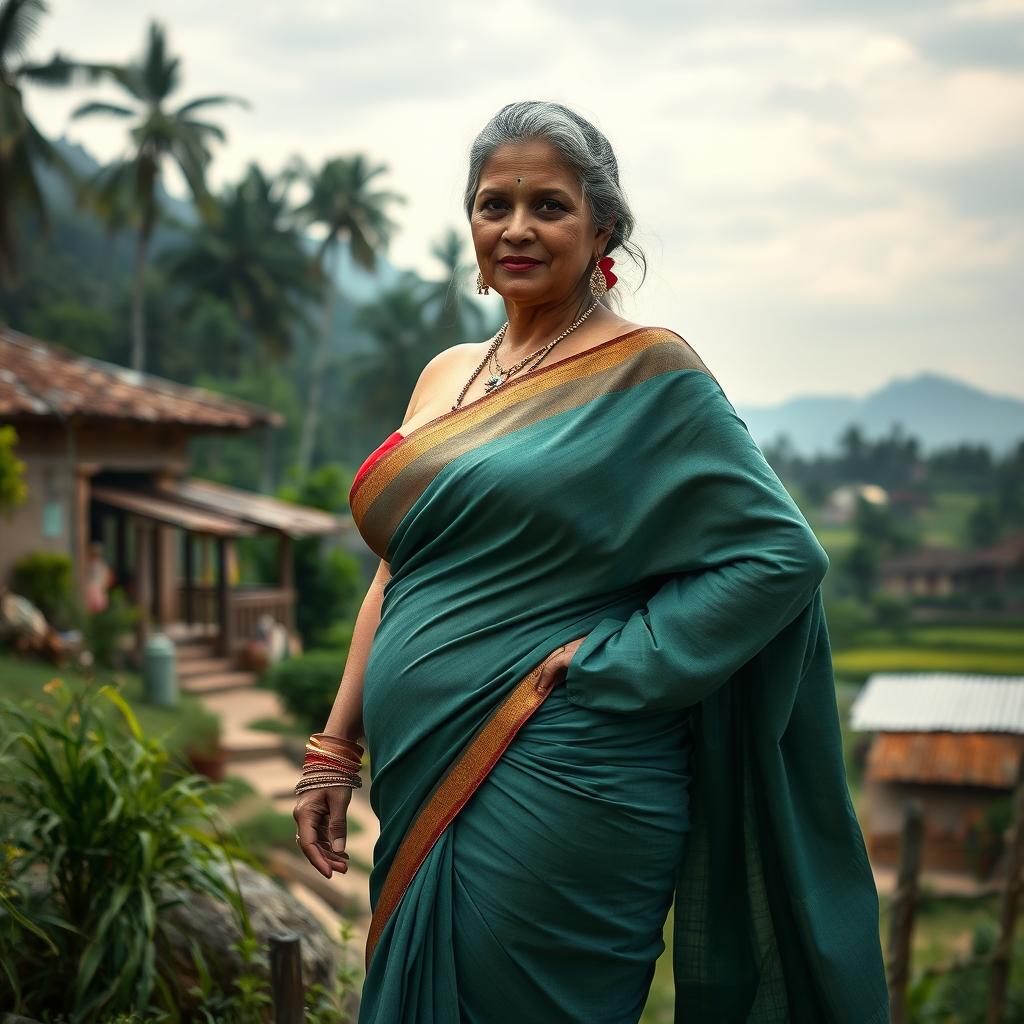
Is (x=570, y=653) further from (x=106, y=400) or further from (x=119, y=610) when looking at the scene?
(x=106, y=400)

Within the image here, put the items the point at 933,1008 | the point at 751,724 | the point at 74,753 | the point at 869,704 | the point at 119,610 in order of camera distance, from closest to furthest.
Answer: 1. the point at 751,724
2. the point at 74,753
3. the point at 933,1008
4. the point at 119,610
5. the point at 869,704

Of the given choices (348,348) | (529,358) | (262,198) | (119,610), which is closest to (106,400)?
(119,610)

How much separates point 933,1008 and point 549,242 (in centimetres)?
641

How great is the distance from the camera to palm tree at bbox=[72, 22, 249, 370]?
28875mm

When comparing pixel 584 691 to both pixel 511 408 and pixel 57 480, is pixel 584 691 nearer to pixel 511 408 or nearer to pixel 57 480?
pixel 511 408

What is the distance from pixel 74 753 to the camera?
109 inches

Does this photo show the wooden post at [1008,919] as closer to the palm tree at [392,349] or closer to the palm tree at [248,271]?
the palm tree at [248,271]

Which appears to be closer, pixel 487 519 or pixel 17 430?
pixel 487 519

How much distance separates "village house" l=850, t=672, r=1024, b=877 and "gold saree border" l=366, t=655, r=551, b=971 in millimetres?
14363

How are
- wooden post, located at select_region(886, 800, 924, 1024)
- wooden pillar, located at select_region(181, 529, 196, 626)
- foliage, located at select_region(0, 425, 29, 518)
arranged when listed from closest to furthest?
wooden post, located at select_region(886, 800, 924, 1024), foliage, located at select_region(0, 425, 29, 518), wooden pillar, located at select_region(181, 529, 196, 626)

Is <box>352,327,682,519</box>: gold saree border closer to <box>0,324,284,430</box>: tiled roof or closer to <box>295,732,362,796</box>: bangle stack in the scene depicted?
<box>295,732,362,796</box>: bangle stack

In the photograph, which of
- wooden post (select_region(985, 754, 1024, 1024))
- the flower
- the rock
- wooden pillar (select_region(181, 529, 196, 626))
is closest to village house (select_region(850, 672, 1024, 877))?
wooden post (select_region(985, 754, 1024, 1024))

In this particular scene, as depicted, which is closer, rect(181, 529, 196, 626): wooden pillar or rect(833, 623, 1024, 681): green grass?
rect(181, 529, 196, 626): wooden pillar

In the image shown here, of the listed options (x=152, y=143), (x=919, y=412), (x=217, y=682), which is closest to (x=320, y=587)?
(x=217, y=682)
